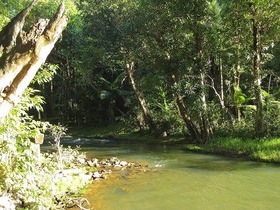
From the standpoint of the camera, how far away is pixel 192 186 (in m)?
9.85

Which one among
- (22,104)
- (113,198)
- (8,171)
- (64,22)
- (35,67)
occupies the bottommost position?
(113,198)

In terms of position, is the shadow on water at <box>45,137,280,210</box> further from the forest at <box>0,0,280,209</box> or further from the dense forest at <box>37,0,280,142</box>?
the dense forest at <box>37,0,280,142</box>

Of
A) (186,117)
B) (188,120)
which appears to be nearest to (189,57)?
(186,117)

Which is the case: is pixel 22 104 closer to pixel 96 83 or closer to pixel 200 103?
pixel 200 103

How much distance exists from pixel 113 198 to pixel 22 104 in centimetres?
356

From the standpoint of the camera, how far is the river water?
8.20 meters

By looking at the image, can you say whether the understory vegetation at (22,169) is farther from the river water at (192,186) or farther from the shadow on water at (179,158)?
the shadow on water at (179,158)

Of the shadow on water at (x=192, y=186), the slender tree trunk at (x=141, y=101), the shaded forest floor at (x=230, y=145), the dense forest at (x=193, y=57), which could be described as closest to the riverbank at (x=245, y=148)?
the shaded forest floor at (x=230, y=145)

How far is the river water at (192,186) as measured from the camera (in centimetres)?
820

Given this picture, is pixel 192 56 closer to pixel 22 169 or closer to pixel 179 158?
pixel 179 158

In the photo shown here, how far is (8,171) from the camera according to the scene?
20.3ft

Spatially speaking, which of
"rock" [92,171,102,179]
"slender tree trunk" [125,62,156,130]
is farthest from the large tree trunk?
"slender tree trunk" [125,62,156,130]

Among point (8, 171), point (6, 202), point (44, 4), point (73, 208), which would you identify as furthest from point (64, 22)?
point (44, 4)

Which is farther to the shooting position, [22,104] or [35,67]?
[22,104]
